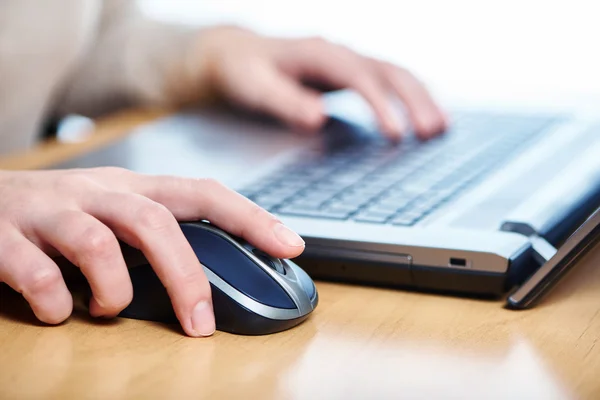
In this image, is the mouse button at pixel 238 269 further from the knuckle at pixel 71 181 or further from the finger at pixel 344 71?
the finger at pixel 344 71

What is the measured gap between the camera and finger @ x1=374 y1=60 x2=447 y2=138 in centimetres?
92

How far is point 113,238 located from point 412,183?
0.28 meters

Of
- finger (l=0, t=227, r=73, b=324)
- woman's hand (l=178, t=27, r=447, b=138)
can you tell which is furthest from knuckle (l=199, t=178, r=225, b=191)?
woman's hand (l=178, t=27, r=447, b=138)

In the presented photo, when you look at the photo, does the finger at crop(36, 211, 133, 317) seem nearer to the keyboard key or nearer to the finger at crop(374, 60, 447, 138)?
the keyboard key

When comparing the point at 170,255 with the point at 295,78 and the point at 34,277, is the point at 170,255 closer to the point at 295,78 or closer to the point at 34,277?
the point at 34,277

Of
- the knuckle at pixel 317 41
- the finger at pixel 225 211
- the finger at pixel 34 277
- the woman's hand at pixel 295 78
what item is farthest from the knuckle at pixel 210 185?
the knuckle at pixel 317 41

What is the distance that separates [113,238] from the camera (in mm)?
491

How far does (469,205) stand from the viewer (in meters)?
0.63

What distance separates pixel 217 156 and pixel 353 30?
44.3 inches

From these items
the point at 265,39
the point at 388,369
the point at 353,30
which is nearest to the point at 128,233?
the point at 388,369

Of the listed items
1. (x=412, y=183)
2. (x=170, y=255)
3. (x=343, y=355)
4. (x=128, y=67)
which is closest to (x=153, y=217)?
(x=170, y=255)

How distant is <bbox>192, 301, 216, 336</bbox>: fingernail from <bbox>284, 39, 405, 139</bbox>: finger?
19.1 inches

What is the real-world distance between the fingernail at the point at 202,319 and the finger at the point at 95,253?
4cm

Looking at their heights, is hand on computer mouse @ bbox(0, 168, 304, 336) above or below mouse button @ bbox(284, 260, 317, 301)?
below
